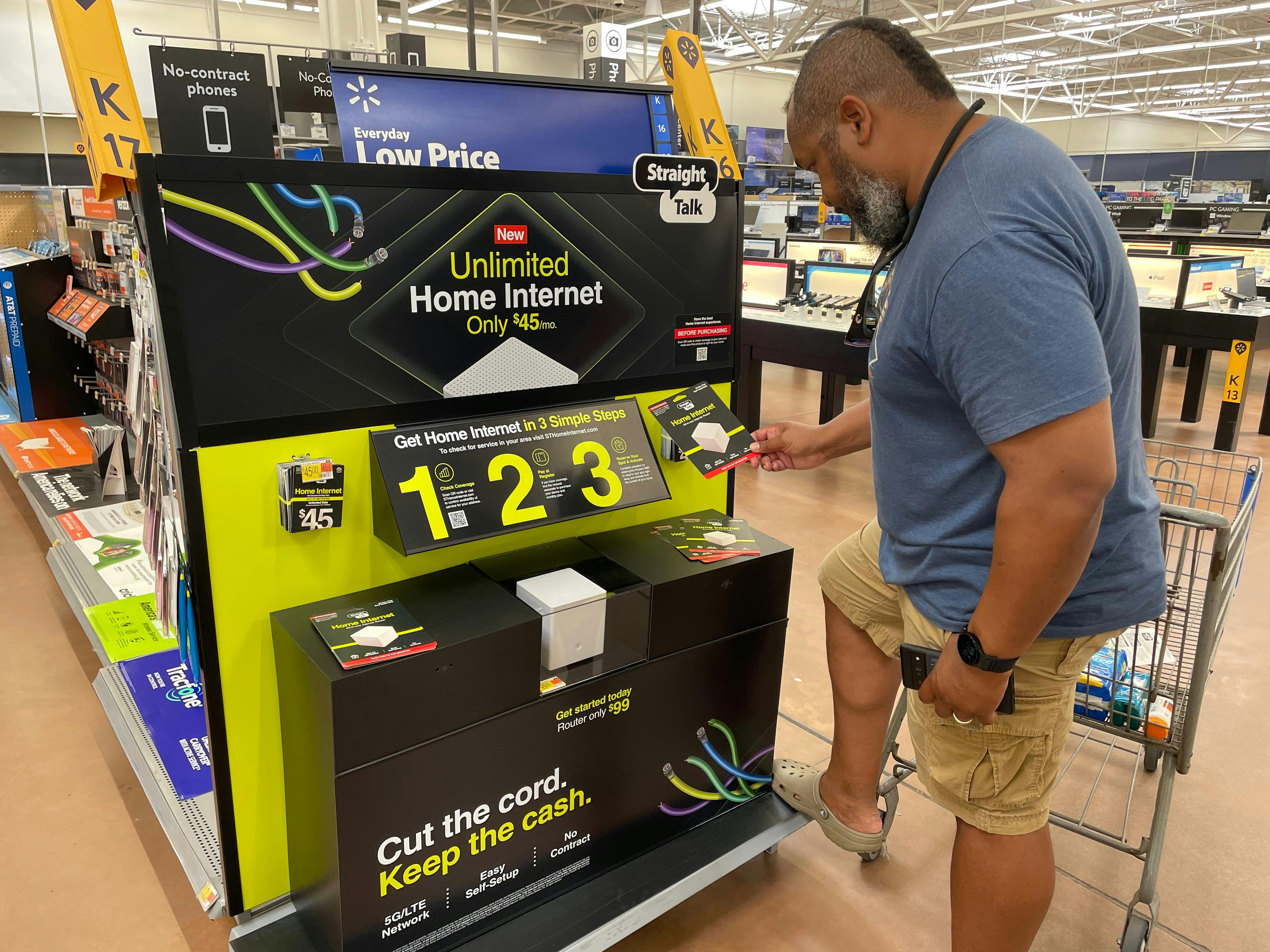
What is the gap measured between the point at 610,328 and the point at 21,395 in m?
4.31

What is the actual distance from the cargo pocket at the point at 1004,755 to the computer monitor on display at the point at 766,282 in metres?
4.98

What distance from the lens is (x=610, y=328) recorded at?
1775mm

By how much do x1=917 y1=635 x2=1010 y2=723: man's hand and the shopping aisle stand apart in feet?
4.78

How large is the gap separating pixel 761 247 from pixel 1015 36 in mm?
13158

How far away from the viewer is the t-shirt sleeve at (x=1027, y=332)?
1072 mm

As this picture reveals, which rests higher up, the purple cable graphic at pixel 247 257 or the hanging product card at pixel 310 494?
the purple cable graphic at pixel 247 257

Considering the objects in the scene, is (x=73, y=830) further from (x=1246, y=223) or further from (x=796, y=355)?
(x=1246, y=223)

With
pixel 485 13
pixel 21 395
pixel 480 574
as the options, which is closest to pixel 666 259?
pixel 480 574

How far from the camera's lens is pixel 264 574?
4.80ft

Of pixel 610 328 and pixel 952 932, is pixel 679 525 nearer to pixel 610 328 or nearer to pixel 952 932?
pixel 610 328

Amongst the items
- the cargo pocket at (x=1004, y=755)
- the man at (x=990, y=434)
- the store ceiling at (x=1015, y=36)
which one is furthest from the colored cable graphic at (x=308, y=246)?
the store ceiling at (x=1015, y=36)

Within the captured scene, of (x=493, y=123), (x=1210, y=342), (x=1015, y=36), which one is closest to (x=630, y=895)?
(x=493, y=123)

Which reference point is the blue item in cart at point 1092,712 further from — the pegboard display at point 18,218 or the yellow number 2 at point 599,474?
the pegboard display at point 18,218

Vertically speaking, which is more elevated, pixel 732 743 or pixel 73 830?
pixel 732 743
